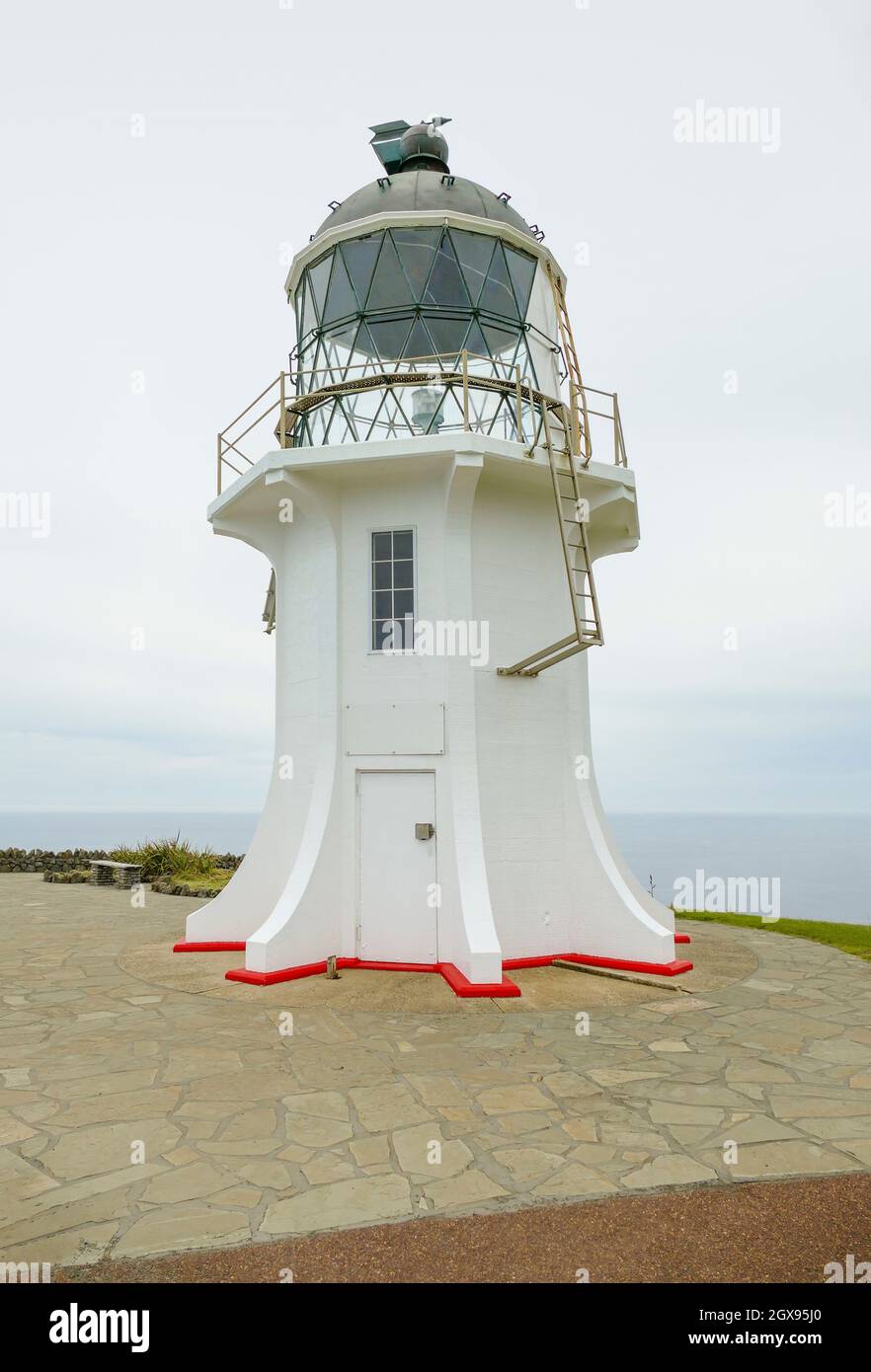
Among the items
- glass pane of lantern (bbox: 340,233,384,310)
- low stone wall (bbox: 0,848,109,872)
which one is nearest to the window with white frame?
glass pane of lantern (bbox: 340,233,384,310)

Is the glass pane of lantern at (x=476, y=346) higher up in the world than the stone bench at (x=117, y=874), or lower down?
higher up

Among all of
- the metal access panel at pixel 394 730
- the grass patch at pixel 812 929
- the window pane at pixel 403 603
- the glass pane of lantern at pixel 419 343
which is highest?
the glass pane of lantern at pixel 419 343

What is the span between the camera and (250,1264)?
390cm

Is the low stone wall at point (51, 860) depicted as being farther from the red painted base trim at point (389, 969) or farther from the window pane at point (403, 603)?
the window pane at point (403, 603)

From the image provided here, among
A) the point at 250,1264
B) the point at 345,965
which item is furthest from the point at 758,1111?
the point at 345,965

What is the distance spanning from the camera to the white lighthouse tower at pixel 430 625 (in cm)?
1008

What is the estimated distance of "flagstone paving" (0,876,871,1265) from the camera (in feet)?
15.0

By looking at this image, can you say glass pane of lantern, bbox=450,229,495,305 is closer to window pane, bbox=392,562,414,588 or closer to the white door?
window pane, bbox=392,562,414,588

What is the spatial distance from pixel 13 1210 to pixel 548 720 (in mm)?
7771

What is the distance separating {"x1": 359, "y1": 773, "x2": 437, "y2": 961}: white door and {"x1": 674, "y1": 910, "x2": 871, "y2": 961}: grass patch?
608 cm

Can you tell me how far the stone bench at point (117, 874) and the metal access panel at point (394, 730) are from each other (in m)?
11.0

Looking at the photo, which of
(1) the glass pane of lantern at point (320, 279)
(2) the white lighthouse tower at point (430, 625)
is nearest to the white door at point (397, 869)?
(2) the white lighthouse tower at point (430, 625)

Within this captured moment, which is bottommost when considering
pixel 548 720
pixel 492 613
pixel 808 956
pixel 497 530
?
pixel 808 956
